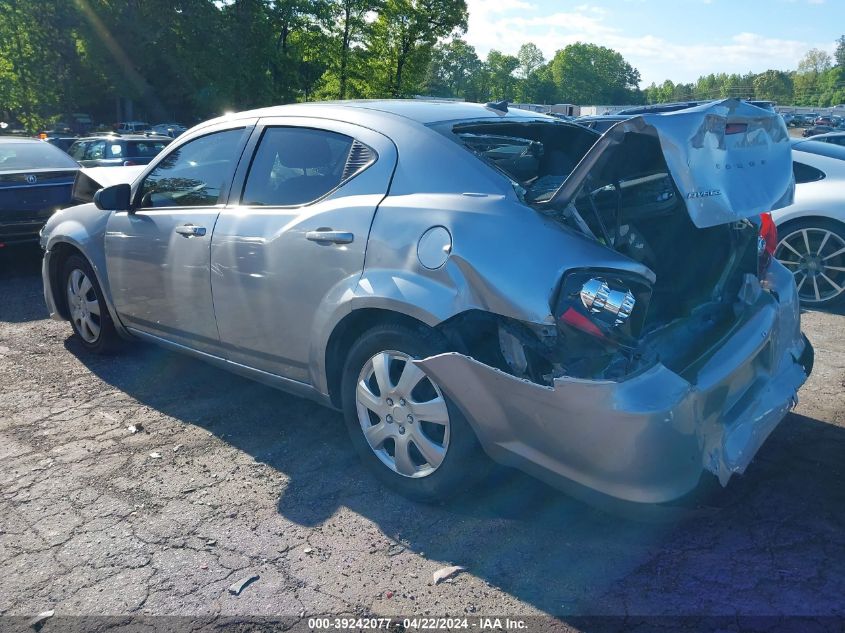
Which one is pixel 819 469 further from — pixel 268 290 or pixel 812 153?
pixel 812 153

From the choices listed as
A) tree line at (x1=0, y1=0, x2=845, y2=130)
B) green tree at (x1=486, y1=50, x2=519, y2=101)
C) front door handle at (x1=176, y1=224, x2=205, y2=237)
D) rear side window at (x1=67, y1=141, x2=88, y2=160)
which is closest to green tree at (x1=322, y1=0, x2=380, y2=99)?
tree line at (x1=0, y1=0, x2=845, y2=130)

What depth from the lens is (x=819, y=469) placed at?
11.5 ft

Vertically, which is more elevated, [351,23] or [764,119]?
[351,23]

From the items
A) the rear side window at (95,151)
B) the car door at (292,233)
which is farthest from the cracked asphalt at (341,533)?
the rear side window at (95,151)

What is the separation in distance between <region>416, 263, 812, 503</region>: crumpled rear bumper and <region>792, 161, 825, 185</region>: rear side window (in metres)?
4.38

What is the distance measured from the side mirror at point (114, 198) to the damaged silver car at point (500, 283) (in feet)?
1.37

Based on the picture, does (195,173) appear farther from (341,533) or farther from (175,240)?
(341,533)

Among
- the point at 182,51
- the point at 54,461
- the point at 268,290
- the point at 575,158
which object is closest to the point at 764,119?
the point at 575,158

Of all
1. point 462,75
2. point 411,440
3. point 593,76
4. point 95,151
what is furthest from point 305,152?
point 593,76

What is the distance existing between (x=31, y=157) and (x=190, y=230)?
19.4 ft

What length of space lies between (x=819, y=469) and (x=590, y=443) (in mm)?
1575

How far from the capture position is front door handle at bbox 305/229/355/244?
3332 millimetres

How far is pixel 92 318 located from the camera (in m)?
5.34

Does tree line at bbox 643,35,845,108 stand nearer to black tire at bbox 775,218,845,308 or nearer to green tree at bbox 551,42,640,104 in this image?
green tree at bbox 551,42,640,104
